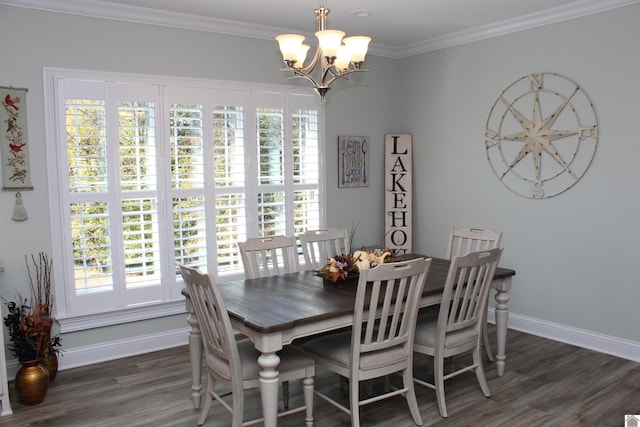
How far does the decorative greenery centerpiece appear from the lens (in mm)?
3164

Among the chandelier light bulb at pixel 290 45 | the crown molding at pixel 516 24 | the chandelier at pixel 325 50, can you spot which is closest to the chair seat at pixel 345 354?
the chandelier at pixel 325 50

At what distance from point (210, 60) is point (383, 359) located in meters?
2.84

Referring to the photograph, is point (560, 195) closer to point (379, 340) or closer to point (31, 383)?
point (379, 340)

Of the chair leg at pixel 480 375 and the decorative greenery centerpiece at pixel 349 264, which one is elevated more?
the decorative greenery centerpiece at pixel 349 264

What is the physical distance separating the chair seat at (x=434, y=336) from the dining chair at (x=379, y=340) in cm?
26

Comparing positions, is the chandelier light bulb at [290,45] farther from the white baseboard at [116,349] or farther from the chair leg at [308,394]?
the white baseboard at [116,349]

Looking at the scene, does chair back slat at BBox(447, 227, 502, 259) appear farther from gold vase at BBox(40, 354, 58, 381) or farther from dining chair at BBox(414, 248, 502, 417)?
gold vase at BBox(40, 354, 58, 381)

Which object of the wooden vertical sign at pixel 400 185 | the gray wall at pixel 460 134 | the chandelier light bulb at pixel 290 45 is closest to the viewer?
the chandelier light bulb at pixel 290 45

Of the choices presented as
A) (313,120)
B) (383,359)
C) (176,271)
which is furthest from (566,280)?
(176,271)

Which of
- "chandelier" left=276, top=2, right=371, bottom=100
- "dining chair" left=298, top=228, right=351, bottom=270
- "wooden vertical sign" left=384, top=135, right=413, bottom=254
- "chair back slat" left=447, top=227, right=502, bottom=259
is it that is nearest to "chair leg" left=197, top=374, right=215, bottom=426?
"dining chair" left=298, top=228, right=351, bottom=270

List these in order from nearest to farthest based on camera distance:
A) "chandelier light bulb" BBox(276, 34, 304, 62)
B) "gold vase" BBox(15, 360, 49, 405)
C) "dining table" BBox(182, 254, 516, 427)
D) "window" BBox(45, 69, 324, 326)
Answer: "dining table" BBox(182, 254, 516, 427), "chandelier light bulb" BBox(276, 34, 304, 62), "gold vase" BBox(15, 360, 49, 405), "window" BBox(45, 69, 324, 326)

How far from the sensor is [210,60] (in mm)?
4316

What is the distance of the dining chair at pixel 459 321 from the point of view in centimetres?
296

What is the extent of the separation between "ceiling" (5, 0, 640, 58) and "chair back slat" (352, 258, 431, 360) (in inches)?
84.5
